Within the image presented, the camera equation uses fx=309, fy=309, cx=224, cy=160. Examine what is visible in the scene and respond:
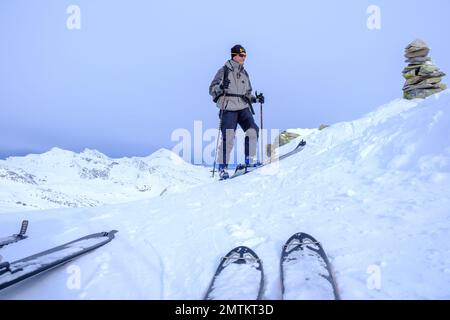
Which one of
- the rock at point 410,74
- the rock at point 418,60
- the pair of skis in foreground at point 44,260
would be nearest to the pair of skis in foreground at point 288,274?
the pair of skis in foreground at point 44,260

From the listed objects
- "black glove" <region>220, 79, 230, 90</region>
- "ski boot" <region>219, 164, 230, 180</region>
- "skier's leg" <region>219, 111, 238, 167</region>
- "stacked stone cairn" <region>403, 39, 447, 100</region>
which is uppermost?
"stacked stone cairn" <region>403, 39, 447, 100</region>

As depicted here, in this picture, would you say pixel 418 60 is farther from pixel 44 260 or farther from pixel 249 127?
pixel 44 260

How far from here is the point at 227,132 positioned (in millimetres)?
8805

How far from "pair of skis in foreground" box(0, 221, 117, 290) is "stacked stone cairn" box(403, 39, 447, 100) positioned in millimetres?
21990

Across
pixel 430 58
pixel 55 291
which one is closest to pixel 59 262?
pixel 55 291

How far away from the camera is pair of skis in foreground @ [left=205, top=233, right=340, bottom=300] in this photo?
9.25ft

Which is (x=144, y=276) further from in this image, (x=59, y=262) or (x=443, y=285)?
(x=443, y=285)

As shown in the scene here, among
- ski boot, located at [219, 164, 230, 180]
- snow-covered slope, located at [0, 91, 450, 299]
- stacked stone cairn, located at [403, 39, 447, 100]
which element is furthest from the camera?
stacked stone cairn, located at [403, 39, 447, 100]

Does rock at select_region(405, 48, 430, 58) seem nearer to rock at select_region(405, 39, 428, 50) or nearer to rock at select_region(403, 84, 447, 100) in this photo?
rock at select_region(405, 39, 428, 50)

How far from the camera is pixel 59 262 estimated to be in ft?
12.6

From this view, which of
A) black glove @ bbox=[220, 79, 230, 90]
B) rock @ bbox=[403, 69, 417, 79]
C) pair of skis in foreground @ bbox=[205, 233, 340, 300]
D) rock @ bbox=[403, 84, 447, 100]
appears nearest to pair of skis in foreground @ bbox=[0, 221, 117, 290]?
pair of skis in foreground @ bbox=[205, 233, 340, 300]

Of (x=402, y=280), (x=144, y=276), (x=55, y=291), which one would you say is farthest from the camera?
(x=144, y=276)
